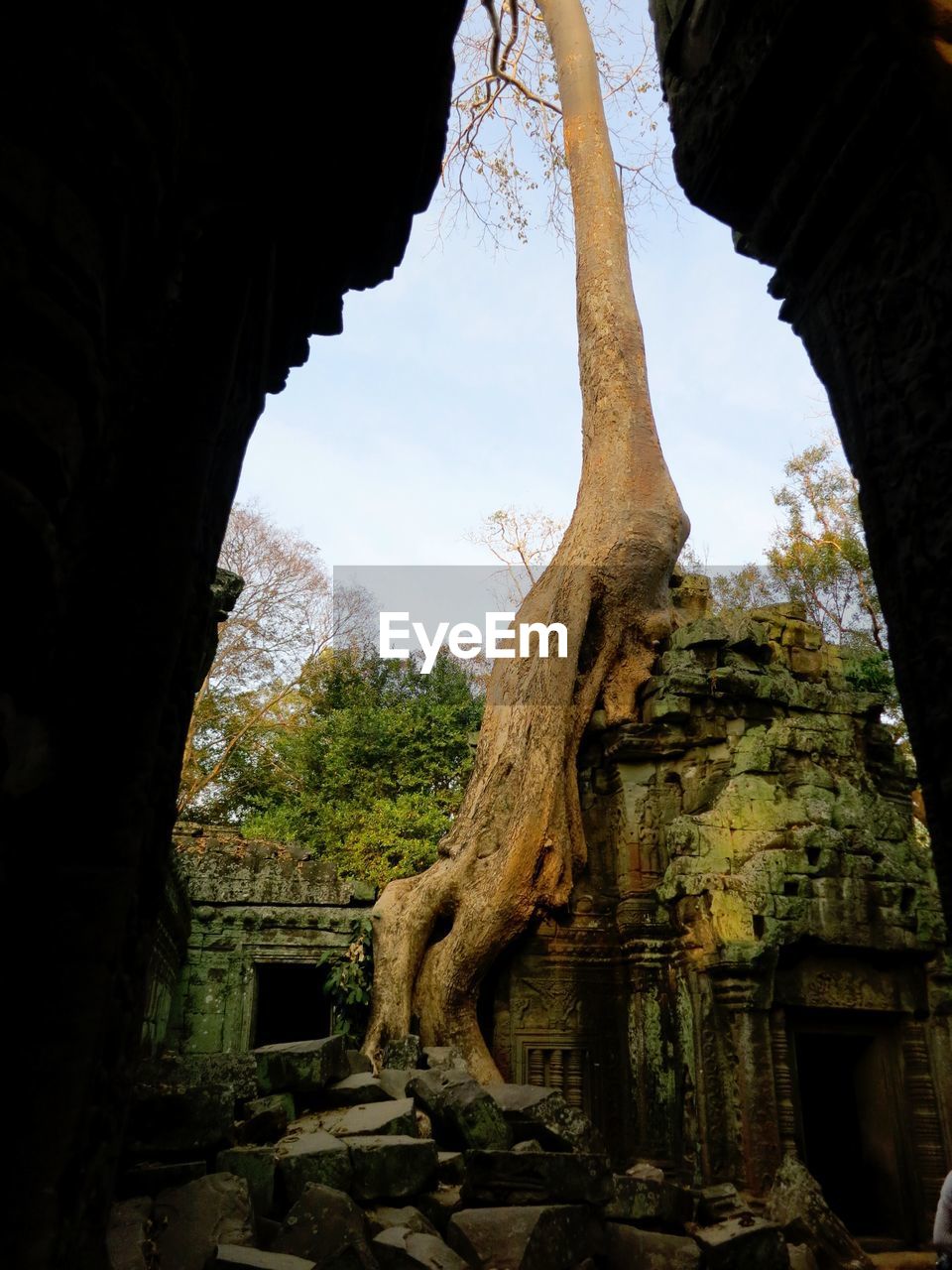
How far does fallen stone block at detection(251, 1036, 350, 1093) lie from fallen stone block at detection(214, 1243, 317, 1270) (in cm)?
185

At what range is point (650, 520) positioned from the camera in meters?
10.9

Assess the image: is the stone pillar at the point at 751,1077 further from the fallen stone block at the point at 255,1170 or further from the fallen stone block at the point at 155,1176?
the fallen stone block at the point at 155,1176

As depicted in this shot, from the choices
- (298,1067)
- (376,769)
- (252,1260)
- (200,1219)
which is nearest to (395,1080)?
(298,1067)

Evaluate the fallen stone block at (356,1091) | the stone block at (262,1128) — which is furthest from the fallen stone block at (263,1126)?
the fallen stone block at (356,1091)

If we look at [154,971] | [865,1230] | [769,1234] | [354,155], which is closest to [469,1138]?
[769,1234]

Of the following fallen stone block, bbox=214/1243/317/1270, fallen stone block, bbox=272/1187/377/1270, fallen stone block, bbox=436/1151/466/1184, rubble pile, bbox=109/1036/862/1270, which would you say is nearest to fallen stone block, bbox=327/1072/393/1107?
rubble pile, bbox=109/1036/862/1270

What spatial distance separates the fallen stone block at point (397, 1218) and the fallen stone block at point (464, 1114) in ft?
2.91

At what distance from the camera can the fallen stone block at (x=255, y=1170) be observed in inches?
165

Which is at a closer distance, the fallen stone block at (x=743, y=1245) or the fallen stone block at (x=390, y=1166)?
the fallen stone block at (x=390, y=1166)

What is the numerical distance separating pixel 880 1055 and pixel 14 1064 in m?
7.91

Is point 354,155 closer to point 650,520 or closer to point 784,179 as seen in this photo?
point 784,179

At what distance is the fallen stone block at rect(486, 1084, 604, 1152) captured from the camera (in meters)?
5.57

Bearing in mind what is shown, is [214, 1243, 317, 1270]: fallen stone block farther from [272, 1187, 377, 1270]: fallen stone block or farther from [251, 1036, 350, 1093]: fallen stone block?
[251, 1036, 350, 1093]: fallen stone block

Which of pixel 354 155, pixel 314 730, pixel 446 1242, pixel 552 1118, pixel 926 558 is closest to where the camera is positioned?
pixel 926 558
